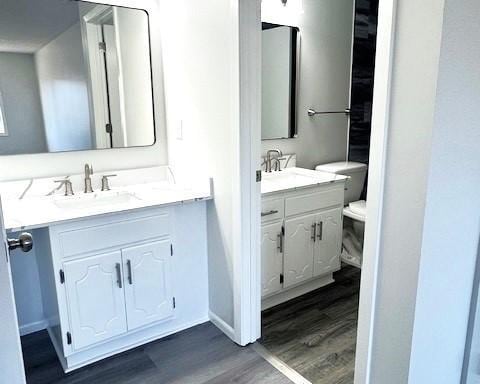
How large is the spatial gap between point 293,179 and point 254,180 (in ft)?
2.59

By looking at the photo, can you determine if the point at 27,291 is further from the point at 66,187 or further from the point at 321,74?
the point at 321,74

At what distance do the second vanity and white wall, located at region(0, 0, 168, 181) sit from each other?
0.30ft

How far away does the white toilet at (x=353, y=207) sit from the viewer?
3.09 metres

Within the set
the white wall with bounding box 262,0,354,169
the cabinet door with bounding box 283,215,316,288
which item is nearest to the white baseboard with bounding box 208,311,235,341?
the cabinet door with bounding box 283,215,316,288

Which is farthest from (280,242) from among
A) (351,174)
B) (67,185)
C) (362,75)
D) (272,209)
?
(362,75)

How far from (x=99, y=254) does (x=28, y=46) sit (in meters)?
1.16

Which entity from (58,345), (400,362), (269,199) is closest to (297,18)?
(269,199)

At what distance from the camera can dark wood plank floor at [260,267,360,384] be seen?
6.54 feet

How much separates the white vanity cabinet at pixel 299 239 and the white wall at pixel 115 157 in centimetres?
83

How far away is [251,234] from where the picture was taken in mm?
2057

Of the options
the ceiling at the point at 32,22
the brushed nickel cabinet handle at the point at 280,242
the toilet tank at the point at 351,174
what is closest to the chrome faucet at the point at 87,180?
the ceiling at the point at 32,22

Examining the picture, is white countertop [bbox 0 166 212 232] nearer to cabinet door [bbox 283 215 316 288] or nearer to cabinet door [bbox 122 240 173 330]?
cabinet door [bbox 122 240 173 330]

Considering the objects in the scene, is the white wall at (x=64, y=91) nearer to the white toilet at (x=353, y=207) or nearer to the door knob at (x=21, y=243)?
the door knob at (x=21, y=243)

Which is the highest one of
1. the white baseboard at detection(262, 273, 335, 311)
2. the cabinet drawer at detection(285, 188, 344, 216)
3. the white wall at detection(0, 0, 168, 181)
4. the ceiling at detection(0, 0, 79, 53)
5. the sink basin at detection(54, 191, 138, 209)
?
the ceiling at detection(0, 0, 79, 53)
